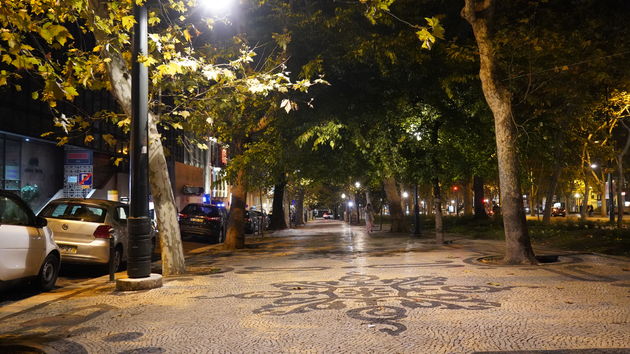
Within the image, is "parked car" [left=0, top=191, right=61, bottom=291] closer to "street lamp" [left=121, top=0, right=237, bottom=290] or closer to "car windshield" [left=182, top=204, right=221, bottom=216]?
"street lamp" [left=121, top=0, right=237, bottom=290]

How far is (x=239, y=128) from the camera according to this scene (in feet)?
61.8

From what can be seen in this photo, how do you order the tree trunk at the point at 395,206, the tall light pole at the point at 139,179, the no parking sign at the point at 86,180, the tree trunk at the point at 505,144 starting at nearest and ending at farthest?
the tall light pole at the point at 139,179, the tree trunk at the point at 505,144, the no parking sign at the point at 86,180, the tree trunk at the point at 395,206

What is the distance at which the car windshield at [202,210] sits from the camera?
78.7 ft

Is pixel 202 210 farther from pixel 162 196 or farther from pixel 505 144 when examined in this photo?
pixel 505 144

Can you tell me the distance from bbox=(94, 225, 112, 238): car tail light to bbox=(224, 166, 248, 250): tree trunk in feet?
25.6

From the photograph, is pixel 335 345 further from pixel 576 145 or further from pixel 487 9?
pixel 576 145

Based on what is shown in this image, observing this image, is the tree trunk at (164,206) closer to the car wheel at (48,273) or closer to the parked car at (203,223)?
the car wheel at (48,273)

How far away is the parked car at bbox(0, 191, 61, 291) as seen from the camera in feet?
26.3

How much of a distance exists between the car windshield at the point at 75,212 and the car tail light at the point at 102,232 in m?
0.22

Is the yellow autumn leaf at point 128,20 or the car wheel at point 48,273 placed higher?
the yellow autumn leaf at point 128,20

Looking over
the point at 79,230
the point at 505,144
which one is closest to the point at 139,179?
the point at 79,230

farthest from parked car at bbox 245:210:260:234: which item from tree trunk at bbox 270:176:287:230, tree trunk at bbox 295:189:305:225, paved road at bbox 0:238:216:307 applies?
paved road at bbox 0:238:216:307

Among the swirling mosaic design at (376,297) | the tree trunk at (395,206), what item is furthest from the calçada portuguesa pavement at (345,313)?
the tree trunk at (395,206)

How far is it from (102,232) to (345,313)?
7.08 meters
